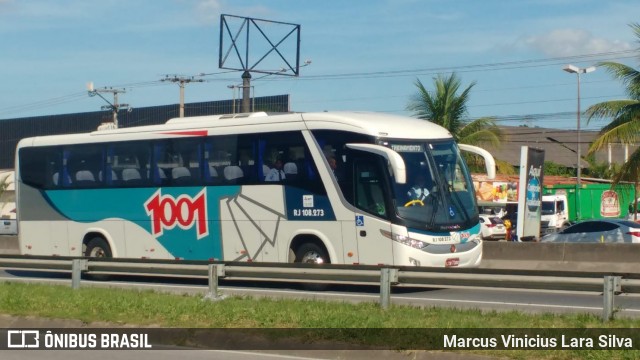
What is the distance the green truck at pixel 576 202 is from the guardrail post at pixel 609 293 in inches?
1552

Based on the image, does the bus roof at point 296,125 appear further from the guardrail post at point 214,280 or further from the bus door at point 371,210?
the guardrail post at point 214,280

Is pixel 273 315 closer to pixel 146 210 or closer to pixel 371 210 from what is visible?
pixel 371 210

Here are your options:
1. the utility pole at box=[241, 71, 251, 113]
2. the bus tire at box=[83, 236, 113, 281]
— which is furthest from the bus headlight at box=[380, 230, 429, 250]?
the utility pole at box=[241, 71, 251, 113]

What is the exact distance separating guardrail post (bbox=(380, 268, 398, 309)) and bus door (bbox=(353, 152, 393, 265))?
4.16 m

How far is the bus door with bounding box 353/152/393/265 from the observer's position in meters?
17.8

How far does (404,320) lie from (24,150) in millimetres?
15223

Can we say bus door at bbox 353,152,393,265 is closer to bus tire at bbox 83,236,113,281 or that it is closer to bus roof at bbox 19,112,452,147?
bus roof at bbox 19,112,452,147

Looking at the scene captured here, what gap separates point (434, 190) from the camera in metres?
18.2

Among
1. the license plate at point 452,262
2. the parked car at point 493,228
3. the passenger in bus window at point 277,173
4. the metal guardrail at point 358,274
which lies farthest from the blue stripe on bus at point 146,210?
the parked car at point 493,228

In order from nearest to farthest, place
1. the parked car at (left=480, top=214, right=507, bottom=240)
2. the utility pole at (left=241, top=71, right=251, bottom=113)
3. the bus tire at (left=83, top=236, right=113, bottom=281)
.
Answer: the bus tire at (left=83, top=236, right=113, bottom=281)
the utility pole at (left=241, top=71, right=251, bottom=113)
the parked car at (left=480, top=214, right=507, bottom=240)

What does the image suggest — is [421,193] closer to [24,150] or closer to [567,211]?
[24,150]

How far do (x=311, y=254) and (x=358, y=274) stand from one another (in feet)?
15.7

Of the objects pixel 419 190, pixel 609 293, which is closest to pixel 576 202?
pixel 419 190

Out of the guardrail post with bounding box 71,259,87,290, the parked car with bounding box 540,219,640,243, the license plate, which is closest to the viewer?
the guardrail post with bounding box 71,259,87,290
